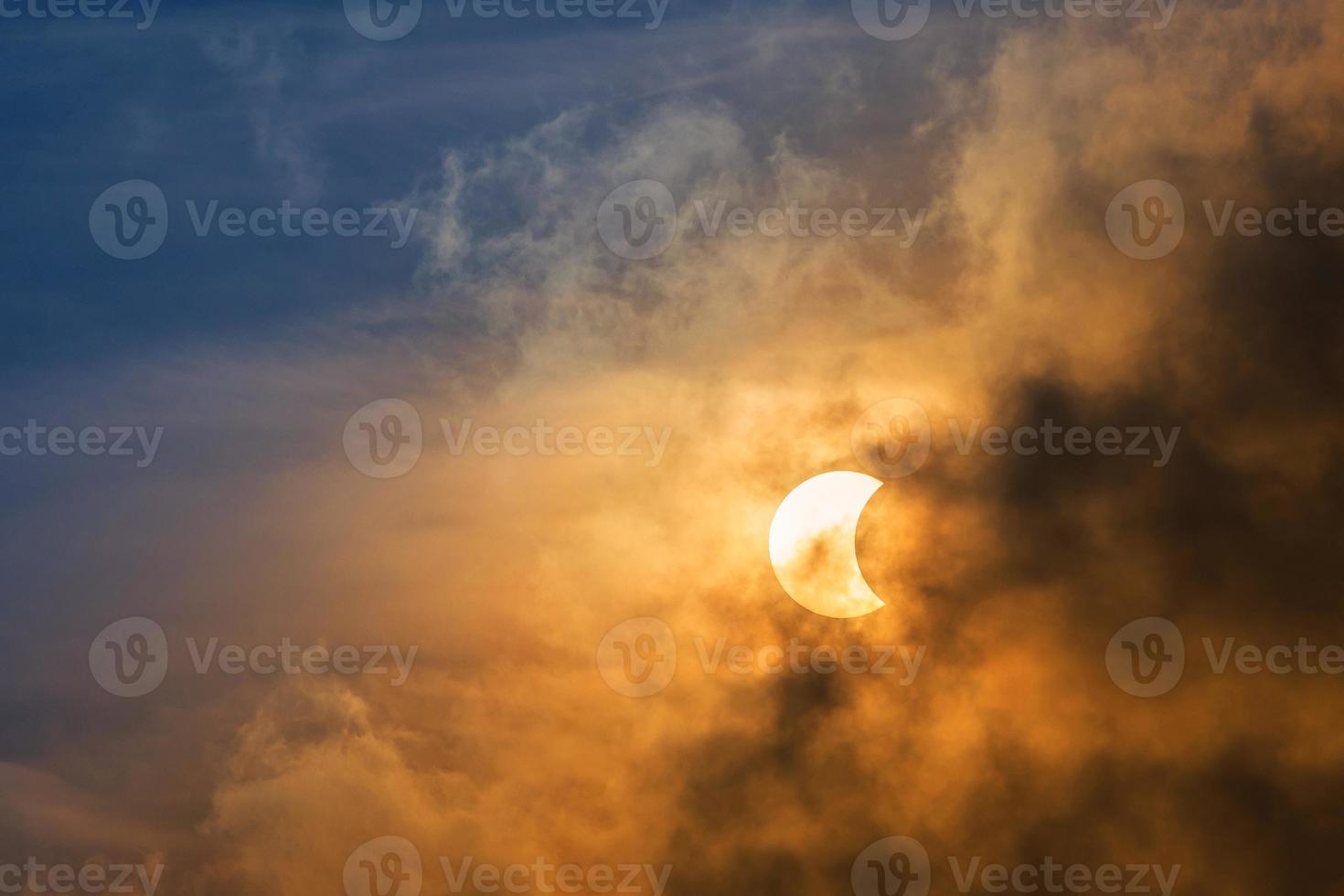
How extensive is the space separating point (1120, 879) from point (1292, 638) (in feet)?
46.0

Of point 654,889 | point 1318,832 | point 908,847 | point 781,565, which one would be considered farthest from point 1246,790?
point 654,889

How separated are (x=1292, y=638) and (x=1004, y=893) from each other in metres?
18.6

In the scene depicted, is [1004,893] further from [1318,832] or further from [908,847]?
[1318,832]

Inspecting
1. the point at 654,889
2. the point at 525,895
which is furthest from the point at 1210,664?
the point at 525,895

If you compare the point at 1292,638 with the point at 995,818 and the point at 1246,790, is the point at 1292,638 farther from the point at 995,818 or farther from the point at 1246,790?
the point at 995,818

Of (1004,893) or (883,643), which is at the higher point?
(883,643)

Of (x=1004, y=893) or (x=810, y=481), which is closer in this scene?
(x=810, y=481)

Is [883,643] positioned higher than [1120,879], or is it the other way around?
[883,643]

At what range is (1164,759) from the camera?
5538cm

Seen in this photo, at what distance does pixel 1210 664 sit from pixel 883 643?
15381 millimetres

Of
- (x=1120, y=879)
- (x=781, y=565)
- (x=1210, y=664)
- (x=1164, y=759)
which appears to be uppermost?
(x=781, y=565)

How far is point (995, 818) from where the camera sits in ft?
186

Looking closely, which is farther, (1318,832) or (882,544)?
(882,544)

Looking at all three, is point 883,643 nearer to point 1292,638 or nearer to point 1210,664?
point 1210,664
